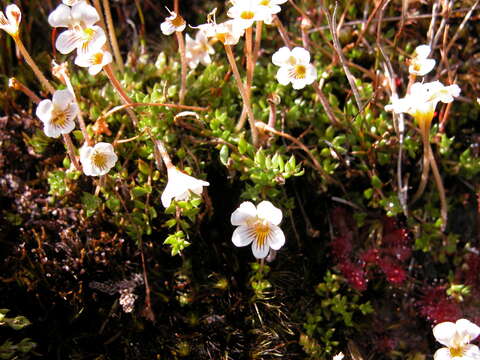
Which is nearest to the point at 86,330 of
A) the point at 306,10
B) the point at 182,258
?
the point at 182,258

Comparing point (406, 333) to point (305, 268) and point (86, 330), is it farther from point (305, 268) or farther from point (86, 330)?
point (86, 330)

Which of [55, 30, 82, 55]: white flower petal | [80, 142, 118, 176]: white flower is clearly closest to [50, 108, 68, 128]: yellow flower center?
[80, 142, 118, 176]: white flower

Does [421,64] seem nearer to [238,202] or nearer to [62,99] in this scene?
[238,202]

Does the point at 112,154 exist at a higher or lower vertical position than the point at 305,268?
higher

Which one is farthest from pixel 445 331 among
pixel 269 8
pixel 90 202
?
pixel 90 202

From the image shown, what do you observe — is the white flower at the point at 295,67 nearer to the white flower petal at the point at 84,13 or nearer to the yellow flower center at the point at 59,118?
the white flower petal at the point at 84,13

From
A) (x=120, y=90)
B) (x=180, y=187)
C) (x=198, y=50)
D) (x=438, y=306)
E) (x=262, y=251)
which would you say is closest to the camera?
(x=180, y=187)
